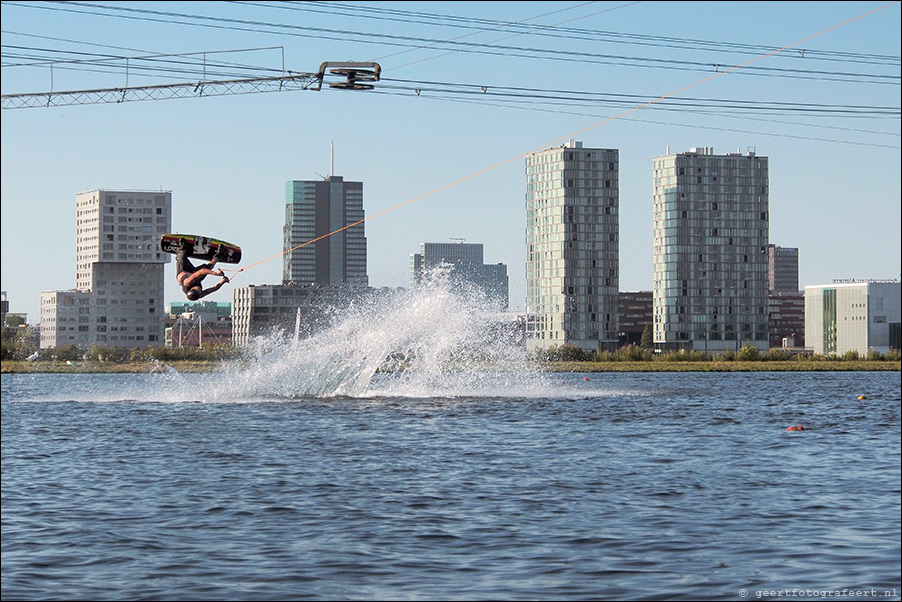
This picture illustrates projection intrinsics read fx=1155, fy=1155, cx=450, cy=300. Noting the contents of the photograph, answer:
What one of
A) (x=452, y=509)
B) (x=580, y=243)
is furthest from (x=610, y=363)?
(x=452, y=509)

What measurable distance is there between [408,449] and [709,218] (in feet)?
530

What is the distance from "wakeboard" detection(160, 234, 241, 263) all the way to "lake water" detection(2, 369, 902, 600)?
500 cm

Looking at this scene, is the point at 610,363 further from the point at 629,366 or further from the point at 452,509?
the point at 452,509

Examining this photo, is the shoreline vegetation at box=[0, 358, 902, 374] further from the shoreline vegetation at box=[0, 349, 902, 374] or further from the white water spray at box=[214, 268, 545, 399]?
the white water spray at box=[214, 268, 545, 399]

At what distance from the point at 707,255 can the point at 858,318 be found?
33059 millimetres

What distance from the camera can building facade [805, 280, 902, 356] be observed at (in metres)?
154

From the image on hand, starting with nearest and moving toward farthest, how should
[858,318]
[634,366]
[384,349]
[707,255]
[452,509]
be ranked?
[452,509], [384,349], [634,366], [858,318], [707,255]

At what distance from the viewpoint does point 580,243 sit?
591ft

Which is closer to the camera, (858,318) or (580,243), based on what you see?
(858,318)

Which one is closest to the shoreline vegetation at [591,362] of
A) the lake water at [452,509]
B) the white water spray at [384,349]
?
the white water spray at [384,349]

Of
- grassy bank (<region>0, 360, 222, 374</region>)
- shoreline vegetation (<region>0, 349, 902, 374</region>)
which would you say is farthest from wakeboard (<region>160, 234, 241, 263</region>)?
shoreline vegetation (<region>0, 349, 902, 374</region>)

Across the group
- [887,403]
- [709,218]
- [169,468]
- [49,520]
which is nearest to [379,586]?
[49,520]

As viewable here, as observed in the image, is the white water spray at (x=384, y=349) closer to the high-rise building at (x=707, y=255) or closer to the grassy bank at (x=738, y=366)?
the grassy bank at (x=738, y=366)

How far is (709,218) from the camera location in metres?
185
